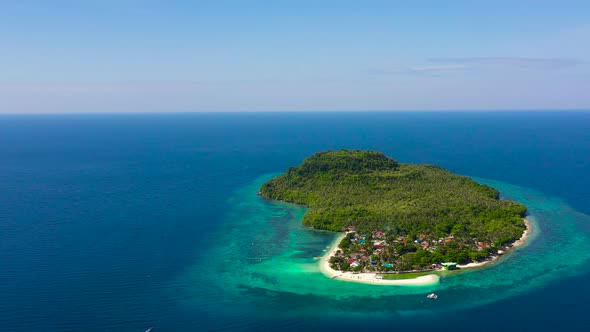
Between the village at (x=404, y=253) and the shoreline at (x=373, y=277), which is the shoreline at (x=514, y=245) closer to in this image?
the shoreline at (x=373, y=277)

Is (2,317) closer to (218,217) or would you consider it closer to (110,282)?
(110,282)

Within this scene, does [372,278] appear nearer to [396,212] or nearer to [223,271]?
[223,271]

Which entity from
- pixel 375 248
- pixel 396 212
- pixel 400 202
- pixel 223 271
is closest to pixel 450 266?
pixel 375 248

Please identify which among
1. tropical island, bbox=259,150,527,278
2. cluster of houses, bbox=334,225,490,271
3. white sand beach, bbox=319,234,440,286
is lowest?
white sand beach, bbox=319,234,440,286

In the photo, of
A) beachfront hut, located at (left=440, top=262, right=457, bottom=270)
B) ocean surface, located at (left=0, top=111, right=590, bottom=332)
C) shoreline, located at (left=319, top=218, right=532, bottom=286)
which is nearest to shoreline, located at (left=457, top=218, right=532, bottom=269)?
shoreline, located at (left=319, top=218, right=532, bottom=286)

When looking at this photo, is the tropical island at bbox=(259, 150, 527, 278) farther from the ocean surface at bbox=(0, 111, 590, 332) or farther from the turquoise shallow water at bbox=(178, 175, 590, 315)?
the ocean surface at bbox=(0, 111, 590, 332)

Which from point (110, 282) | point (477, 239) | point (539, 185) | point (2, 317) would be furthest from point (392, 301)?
point (539, 185)

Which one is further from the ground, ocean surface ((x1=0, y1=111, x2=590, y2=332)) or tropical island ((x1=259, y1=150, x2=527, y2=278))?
tropical island ((x1=259, y1=150, x2=527, y2=278))
